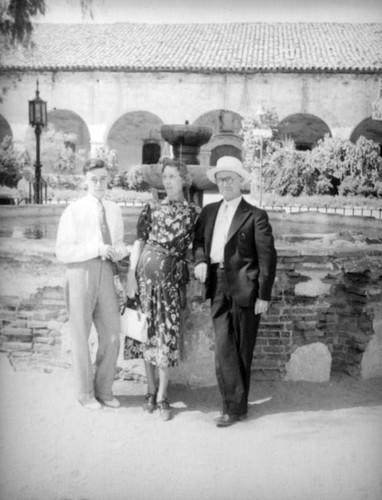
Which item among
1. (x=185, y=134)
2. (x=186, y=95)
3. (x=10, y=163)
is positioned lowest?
(x=185, y=134)

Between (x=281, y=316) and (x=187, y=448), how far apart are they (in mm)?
1314

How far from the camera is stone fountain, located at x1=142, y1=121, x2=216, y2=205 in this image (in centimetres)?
550

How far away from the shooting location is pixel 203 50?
18.1 m

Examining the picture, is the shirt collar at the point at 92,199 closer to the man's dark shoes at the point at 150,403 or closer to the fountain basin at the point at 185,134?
the man's dark shoes at the point at 150,403

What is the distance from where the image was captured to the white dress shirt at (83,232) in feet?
10.7

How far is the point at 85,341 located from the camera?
3.37 metres

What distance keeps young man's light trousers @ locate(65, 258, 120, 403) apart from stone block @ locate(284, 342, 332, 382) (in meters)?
1.36

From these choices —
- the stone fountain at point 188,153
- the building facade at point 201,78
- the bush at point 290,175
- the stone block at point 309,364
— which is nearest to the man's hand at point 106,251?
the stone block at point 309,364

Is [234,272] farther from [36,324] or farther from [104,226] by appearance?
[36,324]

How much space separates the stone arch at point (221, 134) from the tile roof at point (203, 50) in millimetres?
2405

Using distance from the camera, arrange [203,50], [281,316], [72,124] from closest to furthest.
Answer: [281,316] → [203,50] → [72,124]

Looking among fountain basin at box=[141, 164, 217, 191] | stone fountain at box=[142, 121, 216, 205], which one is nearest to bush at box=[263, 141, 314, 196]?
stone fountain at box=[142, 121, 216, 205]

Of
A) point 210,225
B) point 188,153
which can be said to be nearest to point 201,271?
point 210,225

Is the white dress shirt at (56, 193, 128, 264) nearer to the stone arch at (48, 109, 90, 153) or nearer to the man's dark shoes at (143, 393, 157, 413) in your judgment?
the man's dark shoes at (143, 393, 157, 413)
